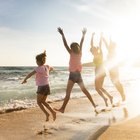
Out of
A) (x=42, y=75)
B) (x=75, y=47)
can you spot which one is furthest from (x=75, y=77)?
(x=42, y=75)

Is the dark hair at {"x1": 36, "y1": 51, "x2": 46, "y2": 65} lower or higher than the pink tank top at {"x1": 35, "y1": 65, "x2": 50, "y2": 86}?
higher

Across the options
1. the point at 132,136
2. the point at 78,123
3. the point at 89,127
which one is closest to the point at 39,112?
the point at 78,123

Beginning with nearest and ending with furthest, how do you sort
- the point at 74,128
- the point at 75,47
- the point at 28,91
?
the point at 74,128
the point at 75,47
the point at 28,91

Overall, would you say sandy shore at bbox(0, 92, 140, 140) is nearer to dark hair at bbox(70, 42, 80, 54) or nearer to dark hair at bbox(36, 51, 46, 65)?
dark hair at bbox(36, 51, 46, 65)

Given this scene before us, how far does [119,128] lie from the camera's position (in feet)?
23.5

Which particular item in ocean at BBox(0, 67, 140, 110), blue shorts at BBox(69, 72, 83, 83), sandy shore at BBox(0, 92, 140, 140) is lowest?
ocean at BBox(0, 67, 140, 110)

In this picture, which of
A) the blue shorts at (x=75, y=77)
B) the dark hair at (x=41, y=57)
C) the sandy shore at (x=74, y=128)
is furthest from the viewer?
the blue shorts at (x=75, y=77)

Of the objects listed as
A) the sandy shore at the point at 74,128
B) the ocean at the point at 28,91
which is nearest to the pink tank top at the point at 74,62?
the ocean at the point at 28,91

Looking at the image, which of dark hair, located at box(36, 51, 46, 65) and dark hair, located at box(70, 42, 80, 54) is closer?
dark hair, located at box(36, 51, 46, 65)

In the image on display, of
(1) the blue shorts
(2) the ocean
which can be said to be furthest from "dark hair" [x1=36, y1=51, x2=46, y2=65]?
(1) the blue shorts

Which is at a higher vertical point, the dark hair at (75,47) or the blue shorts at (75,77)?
the dark hair at (75,47)

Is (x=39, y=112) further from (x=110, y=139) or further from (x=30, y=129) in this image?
(x=110, y=139)

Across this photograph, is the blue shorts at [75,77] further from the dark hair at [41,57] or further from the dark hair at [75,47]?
the dark hair at [41,57]

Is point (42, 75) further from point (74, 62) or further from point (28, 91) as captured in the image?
point (28, 91)
